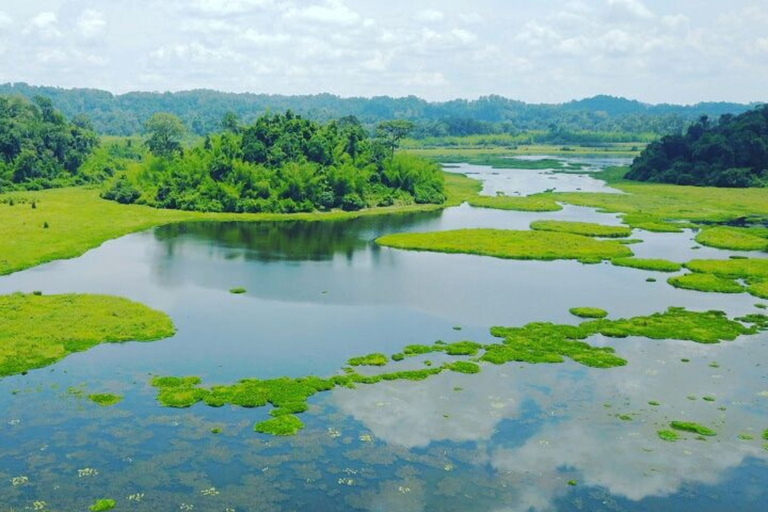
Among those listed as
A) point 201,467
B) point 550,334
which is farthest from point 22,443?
point 550,334

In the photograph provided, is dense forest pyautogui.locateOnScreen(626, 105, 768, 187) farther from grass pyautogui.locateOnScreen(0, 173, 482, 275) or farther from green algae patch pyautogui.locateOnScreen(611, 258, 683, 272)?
green algae patch pyautogui.locateOnScreen(611, 258, 683, 272)

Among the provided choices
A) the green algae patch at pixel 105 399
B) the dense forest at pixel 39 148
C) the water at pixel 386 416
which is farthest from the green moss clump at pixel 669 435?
the dense forest at pixel 39 148

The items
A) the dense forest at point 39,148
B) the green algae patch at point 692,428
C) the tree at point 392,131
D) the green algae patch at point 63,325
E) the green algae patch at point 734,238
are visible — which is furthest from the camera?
the tree at point 392,131

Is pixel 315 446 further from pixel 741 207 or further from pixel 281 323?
pixel 741 207

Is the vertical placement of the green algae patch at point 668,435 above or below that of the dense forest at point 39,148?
below

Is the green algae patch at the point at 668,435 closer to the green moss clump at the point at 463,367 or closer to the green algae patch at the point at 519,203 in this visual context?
the green moss clump at the point at 463,367

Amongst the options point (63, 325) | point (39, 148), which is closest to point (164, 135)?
point (39, 148)

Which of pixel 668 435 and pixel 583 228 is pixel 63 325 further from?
pixel 583 228

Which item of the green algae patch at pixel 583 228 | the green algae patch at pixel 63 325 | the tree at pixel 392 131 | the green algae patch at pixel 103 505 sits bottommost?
the green algae patch at pixel 103 505

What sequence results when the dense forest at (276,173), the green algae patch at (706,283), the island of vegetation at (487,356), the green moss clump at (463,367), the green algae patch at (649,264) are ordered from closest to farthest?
the island of vegetation at (487,356) < the green moss clump at (463,367) < the green algae patch at (706,283) < the green algae patch at (649,264) < the dense forest at (276,173)

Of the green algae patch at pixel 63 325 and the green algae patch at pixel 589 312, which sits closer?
the green algae patch at pixel 63 325
